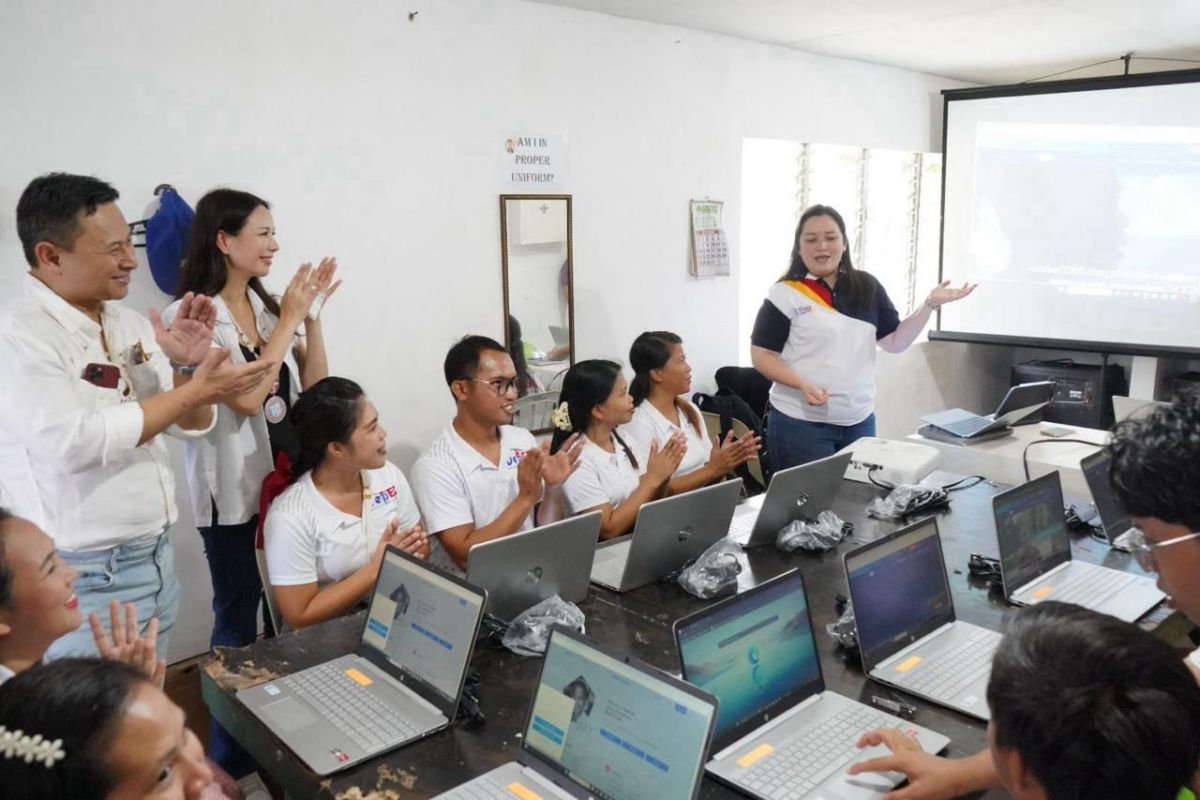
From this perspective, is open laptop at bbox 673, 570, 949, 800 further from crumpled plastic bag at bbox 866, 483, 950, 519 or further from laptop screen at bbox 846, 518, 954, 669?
crumpled plastic bag at bbox 866, 483, 950, 519

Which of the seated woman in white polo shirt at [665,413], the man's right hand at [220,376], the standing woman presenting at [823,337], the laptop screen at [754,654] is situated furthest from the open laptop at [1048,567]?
the man's right hand at [220,376]

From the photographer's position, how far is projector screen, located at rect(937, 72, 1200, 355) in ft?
16.4

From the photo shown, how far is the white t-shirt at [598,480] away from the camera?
2.64 m

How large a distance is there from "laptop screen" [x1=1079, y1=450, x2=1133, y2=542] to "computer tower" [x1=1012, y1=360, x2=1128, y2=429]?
3417mm

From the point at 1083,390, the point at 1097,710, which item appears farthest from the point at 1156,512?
the point at 1083,390

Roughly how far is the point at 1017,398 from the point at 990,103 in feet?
9.07

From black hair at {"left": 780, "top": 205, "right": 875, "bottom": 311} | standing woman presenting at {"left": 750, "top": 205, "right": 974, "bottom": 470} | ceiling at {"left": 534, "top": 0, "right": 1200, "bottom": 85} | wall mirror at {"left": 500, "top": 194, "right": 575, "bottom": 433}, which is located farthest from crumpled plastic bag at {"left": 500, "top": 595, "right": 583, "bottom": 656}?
ceiling at {"left": 534, "top": 0, "right": 1200, "bottom": 85}

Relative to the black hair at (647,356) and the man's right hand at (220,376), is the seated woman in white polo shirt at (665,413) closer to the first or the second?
the black hair at (647,356)

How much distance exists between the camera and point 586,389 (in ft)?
8.84

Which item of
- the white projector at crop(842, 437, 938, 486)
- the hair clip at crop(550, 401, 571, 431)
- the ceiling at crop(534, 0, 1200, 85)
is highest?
the ceiling at crop(534, 0, 1200, 85)

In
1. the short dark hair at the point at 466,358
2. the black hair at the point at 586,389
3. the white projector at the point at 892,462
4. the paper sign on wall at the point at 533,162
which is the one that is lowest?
the white projector at the point at 892,462

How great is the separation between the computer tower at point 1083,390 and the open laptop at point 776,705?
4730mm

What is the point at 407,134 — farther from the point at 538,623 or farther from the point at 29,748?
the point at 29,748

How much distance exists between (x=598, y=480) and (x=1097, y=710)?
5.80 ft
